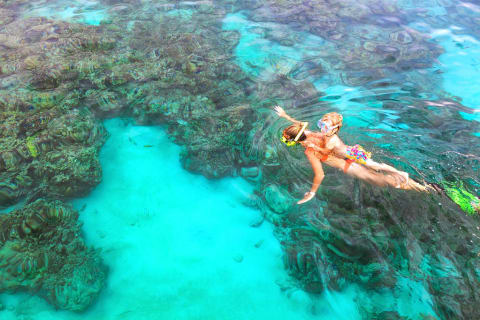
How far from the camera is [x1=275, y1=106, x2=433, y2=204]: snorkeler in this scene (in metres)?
2.97

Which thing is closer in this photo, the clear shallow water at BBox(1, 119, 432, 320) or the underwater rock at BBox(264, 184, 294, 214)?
the clear shallow water at BBox(1, 119, 432, 320)

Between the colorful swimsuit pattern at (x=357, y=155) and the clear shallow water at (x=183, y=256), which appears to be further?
the colorful swimsuit pattern at (x=357, y=155)

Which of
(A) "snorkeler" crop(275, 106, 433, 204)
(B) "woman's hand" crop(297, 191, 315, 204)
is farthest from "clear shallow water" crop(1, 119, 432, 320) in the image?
(A) "snorkeler" crop(275, 106, 433, 204)

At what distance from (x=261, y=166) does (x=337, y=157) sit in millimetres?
1009

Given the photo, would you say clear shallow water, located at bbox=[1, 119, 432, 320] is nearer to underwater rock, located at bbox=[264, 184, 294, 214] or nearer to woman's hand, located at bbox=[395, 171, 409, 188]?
underwater rock, located at bbox=[264, 184, 294, 214]

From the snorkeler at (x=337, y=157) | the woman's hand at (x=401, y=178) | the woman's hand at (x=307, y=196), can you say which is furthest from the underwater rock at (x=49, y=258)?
the woman's hand at (x=401, y=178)

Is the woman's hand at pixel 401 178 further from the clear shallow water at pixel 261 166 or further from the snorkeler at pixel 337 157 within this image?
the clear shallow water at pixel 261 166

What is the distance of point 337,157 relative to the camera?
319 cm

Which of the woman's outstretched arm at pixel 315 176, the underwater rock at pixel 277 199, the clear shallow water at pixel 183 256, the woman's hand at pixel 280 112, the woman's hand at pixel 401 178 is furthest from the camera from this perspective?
the woman's hand at pixel 280 112

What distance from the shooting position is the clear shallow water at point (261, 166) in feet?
8.52

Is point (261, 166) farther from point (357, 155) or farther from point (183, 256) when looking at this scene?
point (183, 256)

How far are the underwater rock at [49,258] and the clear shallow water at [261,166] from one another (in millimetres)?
109

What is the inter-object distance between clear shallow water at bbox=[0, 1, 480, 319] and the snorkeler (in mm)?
161

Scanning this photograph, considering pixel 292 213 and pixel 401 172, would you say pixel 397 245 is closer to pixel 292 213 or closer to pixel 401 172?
pixel 401 172
